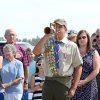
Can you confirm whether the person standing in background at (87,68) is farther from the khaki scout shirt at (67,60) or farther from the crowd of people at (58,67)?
the khaki scout shirt at (67,60)

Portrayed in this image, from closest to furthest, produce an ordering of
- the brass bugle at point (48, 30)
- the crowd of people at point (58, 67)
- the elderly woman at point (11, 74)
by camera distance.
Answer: the brass bugle at point (48, 30)
the crowd of people at point (58, 67)
the elderly woman at point (11, 74)

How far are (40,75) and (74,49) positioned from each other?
162 centimetres

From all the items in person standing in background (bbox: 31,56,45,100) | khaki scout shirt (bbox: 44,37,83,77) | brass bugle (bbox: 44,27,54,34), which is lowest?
person standing in background (bbox: 31,56,45,100)

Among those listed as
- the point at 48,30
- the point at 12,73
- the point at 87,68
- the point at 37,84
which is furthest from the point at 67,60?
the point at 12,73

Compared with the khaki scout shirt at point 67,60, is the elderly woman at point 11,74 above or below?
below

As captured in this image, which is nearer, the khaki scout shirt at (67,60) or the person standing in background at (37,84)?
the khaki scout shirt at (67,60)

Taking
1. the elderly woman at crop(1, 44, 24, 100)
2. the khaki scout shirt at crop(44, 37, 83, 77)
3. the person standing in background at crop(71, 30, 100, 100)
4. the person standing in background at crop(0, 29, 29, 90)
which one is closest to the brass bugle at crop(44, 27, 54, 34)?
the khaki scout shirt at crop(44, 37, 83, 77)

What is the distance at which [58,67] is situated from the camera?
645 cm

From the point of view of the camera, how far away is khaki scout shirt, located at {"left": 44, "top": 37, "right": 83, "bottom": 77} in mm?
6465

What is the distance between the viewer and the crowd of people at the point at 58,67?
21.2 ft

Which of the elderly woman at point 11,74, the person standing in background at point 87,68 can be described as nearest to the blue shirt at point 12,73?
the elderly woman at point 11,74

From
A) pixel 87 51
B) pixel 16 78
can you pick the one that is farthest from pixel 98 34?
pixel 16 78

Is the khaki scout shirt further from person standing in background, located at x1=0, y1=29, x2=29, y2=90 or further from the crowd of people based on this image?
person standing in background, located at x1=0, y1=29, x2=29, y2=90

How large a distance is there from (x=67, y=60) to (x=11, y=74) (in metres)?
1.83
